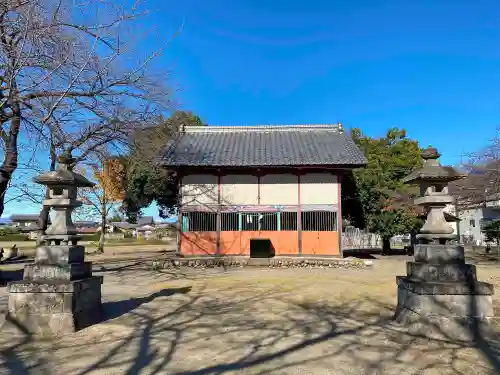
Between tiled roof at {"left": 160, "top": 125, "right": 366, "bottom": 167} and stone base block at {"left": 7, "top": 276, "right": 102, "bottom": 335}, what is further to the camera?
tiled roof at {"left": 160, "top": 125, "right": 366, "bottom": 167}

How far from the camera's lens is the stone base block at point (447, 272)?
6.00 metres

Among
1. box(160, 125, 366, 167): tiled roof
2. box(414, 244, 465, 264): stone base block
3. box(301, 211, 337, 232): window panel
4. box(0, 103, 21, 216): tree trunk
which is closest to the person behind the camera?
→ box(414, 244, 465, 264): stone base block

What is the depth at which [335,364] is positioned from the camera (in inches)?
179

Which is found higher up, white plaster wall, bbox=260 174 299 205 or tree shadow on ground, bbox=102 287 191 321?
white plaster wall, bbox=260 174 299 205

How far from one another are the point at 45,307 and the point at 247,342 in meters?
3.47

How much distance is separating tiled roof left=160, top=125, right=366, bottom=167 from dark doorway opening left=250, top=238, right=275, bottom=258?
353 centimetres

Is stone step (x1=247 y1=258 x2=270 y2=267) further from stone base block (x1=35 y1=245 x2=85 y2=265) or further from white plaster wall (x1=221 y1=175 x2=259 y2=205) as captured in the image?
stone base block (x1=35 y1=245 x2=85 y2=265)

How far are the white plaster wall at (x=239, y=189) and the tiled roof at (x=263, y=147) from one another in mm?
845

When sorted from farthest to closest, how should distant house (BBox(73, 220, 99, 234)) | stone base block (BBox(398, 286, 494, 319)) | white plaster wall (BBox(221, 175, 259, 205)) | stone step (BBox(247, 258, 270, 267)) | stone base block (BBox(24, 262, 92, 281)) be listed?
distant house (BBox(73, 220, 99, 234)), white plaster wall (BBox(221, 175, 259, 205)), stone step (BBox(247, 258, 270, 267)), stone base block (BBox(24, 262, 92, 281)), stone base block (BBox(398, 286, 494, 319))

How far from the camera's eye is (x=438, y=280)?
604 centimetres

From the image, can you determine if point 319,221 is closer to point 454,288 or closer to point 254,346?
point 454,288

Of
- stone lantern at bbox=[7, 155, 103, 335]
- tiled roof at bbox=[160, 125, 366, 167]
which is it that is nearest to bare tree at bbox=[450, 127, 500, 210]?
tiled roof at bbox=[160, 125, 366, 167]

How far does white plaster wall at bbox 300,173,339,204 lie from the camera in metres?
16.7

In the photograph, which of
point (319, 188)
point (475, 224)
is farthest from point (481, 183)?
point (475, 224)
